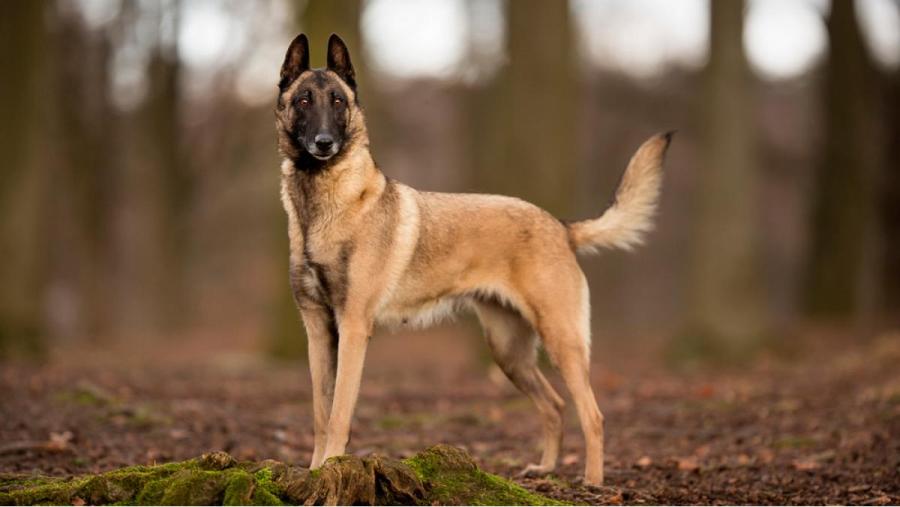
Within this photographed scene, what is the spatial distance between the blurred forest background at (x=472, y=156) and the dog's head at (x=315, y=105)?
6.54 metres

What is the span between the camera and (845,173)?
18.1m

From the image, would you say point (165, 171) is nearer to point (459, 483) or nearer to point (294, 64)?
point (294, 64)

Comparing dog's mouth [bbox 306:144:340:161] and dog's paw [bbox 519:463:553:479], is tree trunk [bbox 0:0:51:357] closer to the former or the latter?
dog's mouth [bbox 306:144:340:161]

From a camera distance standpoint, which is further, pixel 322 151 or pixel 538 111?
pixel 538 111

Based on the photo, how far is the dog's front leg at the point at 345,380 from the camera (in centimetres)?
545

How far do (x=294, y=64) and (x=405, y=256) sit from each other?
1.39m

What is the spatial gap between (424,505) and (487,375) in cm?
807

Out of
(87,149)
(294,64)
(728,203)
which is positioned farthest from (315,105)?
(87,149)

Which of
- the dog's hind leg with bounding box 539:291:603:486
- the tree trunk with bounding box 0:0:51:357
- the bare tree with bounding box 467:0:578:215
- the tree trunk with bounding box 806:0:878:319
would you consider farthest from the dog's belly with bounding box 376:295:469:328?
the tree trunk with bounding box 806:0:878:319

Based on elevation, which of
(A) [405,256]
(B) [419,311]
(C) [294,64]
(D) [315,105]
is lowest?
(B) [419,311]

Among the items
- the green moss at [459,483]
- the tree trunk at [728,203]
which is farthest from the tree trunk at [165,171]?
the green moss at [459,483]

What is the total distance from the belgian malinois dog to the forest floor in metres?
0.78

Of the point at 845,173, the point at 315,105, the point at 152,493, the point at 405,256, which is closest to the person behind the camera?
the point at 152,493

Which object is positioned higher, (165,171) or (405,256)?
(165,171)
